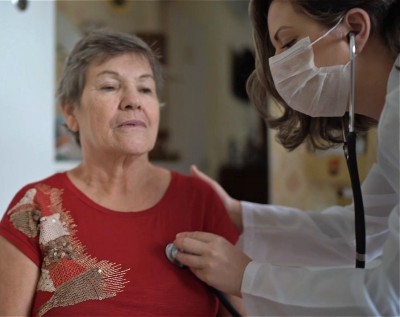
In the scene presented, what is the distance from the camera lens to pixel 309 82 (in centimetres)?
102

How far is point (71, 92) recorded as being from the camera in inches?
48.4

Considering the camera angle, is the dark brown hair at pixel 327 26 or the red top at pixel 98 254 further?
the red top at pixel 98 254

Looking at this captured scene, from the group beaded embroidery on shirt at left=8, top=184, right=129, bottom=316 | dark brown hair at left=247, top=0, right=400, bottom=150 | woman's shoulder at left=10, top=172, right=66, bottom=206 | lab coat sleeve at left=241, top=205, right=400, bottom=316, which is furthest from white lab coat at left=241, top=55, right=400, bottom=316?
woman's shoulder at left=10, top=172, right=66, bottom=206

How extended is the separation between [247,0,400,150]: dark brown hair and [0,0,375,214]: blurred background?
0.79 feet

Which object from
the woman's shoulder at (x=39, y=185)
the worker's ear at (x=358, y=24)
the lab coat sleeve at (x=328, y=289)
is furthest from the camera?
the woman's shoulder at (x=39, y=185)

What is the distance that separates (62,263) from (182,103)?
11.1ft

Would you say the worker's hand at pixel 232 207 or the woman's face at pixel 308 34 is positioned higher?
the woman's face at pixel 308 34

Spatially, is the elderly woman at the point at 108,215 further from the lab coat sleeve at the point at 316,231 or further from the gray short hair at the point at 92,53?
the lab coat sleeve at the point at 316,231

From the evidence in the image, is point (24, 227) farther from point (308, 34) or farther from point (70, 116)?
point (308, 34)

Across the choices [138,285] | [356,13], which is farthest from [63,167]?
[356,13]

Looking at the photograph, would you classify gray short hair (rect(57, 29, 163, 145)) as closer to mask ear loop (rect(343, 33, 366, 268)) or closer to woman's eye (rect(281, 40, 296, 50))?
woman's eye (rect(281, 40, 296, 50))

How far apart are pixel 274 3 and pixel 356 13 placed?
20 centimetres

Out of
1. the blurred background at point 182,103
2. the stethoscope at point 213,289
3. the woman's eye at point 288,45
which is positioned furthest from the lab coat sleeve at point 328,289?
the blurred background at point 182,103

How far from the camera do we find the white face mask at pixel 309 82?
0.98 m
